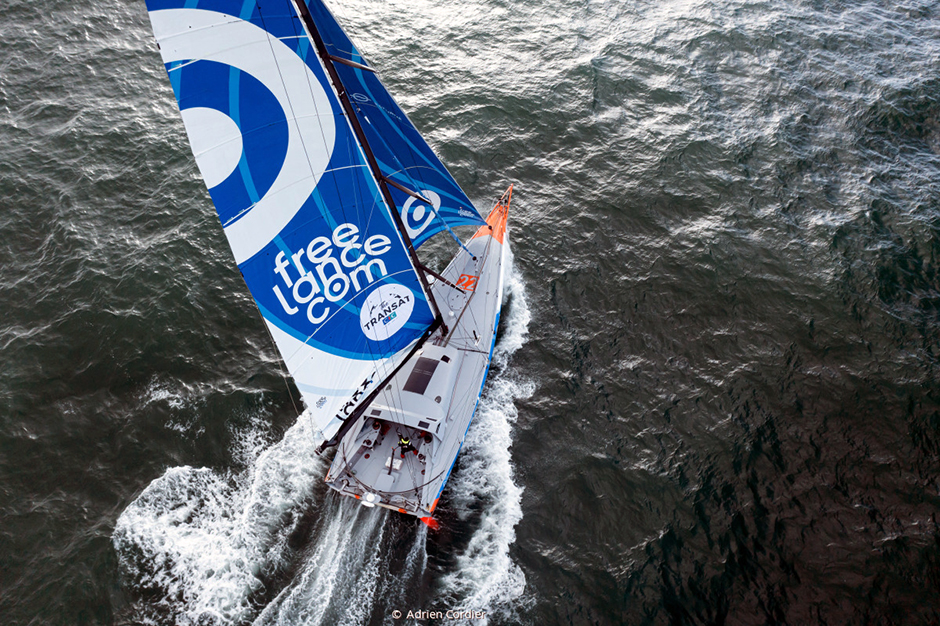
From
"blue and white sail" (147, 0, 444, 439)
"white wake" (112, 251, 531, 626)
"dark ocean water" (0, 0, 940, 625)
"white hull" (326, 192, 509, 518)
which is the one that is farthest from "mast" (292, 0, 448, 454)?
"dark ocean water" (0, 0, 940, 625)

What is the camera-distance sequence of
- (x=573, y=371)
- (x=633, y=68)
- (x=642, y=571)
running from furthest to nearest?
(x=633, y=68) < (x=573, y=371) < (x=642, y=571)

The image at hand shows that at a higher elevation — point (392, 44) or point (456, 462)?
point (392, 44)

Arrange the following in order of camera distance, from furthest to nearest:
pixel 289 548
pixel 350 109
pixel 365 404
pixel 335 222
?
pixel 365 404, pixel 289 548, pixel 335 222, pixel 350 109

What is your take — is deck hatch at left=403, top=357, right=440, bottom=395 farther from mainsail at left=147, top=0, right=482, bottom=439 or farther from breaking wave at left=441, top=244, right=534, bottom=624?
breaking wave at left=441, top=244, right=534, bottom=624

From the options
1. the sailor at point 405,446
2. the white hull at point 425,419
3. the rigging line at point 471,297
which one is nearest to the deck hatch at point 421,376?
the white hull at point 425,419

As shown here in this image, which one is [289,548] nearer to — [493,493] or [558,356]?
[493,493]

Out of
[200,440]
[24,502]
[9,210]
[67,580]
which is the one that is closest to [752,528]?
[200,440]

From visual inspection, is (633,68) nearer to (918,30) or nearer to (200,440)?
(918,30)

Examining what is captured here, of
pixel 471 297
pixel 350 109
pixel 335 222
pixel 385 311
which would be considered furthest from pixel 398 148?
pixel 471 297
